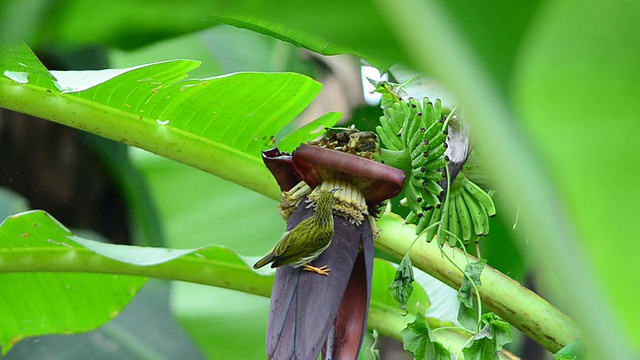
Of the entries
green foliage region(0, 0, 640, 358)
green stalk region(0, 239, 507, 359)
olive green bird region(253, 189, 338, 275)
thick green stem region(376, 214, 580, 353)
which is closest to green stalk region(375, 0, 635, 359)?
green foliage region(0, 0, 640, 358)

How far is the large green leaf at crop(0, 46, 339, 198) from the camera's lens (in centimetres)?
69

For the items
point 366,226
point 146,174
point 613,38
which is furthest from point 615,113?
point 146,174

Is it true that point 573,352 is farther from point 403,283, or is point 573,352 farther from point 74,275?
point 74,275

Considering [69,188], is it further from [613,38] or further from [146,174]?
[613,38]

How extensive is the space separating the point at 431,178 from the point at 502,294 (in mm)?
147

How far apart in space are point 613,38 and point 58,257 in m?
0.74

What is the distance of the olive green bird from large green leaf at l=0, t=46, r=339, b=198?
0.67ft

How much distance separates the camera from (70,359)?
4.08 feet

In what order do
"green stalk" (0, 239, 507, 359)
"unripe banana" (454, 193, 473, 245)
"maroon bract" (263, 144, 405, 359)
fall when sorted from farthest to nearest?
"green stalk" (0, 239, 507, 359) < "unripe banana" (454, 193, 473, 245) < "maroon bract" (263, 144, 405, 359)

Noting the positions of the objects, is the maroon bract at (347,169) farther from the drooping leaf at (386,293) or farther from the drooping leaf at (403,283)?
the drooping leaf at (386,293)

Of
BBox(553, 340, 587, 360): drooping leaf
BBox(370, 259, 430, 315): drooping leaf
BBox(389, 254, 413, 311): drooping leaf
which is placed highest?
BBox(389, 254, 413, 311): drooping leaf

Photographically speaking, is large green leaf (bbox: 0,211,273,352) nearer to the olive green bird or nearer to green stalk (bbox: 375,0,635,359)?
the olive green bird

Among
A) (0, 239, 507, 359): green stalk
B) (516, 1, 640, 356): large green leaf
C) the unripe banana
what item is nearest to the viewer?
(516, 1, 640, 356): large green leaf

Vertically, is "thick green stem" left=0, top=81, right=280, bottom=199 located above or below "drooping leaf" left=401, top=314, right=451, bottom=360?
above
